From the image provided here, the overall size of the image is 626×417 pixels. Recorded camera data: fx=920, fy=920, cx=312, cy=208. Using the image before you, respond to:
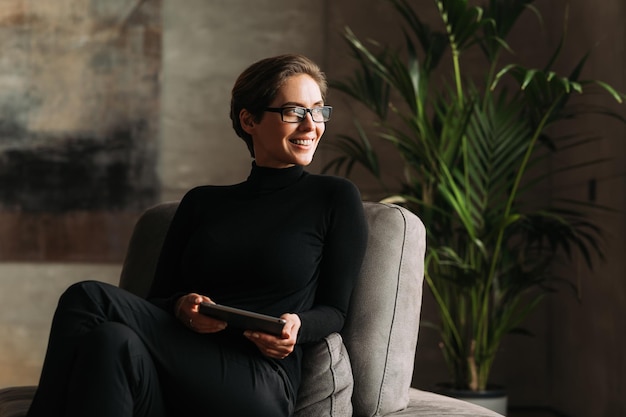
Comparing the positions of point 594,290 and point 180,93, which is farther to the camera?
point 180,93

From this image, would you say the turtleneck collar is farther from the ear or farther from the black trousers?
the black trousers

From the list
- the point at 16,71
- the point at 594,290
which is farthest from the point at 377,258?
the point at 16,71

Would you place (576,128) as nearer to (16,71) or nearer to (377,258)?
(377,258)

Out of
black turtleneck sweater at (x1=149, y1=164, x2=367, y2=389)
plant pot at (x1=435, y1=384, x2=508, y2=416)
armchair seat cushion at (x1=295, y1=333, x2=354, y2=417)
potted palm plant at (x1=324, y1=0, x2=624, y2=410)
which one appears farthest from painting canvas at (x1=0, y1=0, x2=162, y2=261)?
armchair seat cushion at (x1=295, y1=333, x2=354, y2=417)

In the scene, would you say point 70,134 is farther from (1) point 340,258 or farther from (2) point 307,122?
(1) point 340,258

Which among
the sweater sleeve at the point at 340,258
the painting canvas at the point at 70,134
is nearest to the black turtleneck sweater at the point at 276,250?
the sweater sleeve at the point at 340,258

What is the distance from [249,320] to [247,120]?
2.12ft

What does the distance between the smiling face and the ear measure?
0.10 feet

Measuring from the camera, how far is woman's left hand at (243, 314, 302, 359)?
2021 millimetres

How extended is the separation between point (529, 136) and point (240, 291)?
80.7 inches

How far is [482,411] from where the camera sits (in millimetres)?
2213

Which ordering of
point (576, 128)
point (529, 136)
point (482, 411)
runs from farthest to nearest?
point (576, 128) < point (529, 136) < point (482, 411)

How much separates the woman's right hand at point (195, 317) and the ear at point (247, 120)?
518 millimetres

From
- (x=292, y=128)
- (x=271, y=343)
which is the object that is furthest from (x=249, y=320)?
(x=292, y=128)
